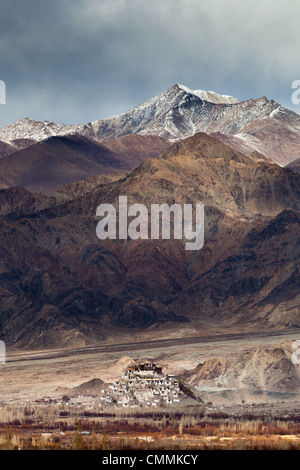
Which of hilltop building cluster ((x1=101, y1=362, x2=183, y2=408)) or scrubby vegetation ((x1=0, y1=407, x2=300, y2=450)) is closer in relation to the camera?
scrubby vegetation ((x1=0, y1=407, x2=300, y2=450))

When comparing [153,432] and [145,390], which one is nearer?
[153,432]

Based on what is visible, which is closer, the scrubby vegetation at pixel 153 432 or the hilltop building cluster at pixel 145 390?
the scrubby vegetation at pixel 153 432

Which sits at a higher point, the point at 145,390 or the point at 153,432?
the point at 145,390

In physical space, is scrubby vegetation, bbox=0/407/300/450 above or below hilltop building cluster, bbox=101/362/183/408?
below

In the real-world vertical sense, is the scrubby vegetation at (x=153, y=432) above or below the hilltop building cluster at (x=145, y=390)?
below

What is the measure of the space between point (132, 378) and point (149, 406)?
820 cm
